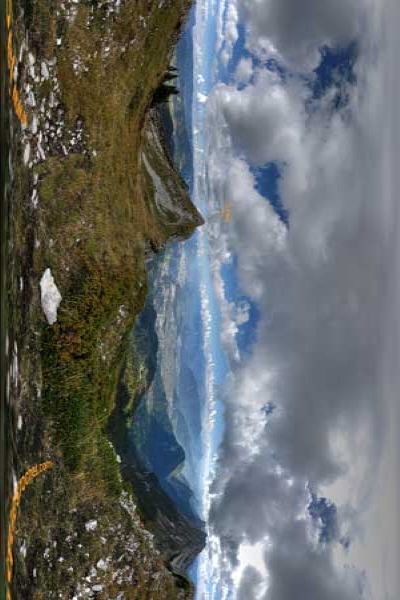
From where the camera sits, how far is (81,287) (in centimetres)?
1449

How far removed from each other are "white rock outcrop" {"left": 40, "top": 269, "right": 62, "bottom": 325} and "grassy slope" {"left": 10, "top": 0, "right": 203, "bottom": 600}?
10 centimetres

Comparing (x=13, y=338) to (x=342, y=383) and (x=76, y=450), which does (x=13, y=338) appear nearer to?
(x=76, y=450)

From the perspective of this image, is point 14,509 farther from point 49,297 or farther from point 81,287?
point 81,287

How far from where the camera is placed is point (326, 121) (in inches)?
688

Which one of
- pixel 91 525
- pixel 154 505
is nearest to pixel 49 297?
pixel 91 525

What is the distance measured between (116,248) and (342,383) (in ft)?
19.5

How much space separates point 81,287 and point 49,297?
1.92 feet

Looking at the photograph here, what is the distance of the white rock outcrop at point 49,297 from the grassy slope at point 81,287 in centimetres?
10

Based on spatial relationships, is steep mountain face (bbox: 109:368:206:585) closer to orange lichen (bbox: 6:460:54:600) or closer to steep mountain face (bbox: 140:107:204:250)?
orange lichen (bbox: 6:460:54:600)

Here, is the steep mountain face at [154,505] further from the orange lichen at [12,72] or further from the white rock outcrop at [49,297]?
the orange lichen at [12,72]

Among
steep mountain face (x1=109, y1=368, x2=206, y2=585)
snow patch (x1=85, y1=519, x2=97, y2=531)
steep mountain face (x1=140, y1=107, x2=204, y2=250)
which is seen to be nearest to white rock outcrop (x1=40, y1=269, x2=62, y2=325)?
steep mountain face (x1=109, y1=368, x2=206, y2=585)

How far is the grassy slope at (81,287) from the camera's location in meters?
14.2

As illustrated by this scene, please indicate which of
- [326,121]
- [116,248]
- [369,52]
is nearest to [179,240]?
[116,248]

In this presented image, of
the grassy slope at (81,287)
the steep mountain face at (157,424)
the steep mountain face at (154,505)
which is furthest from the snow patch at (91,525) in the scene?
the steep mountain face at (157,424)
